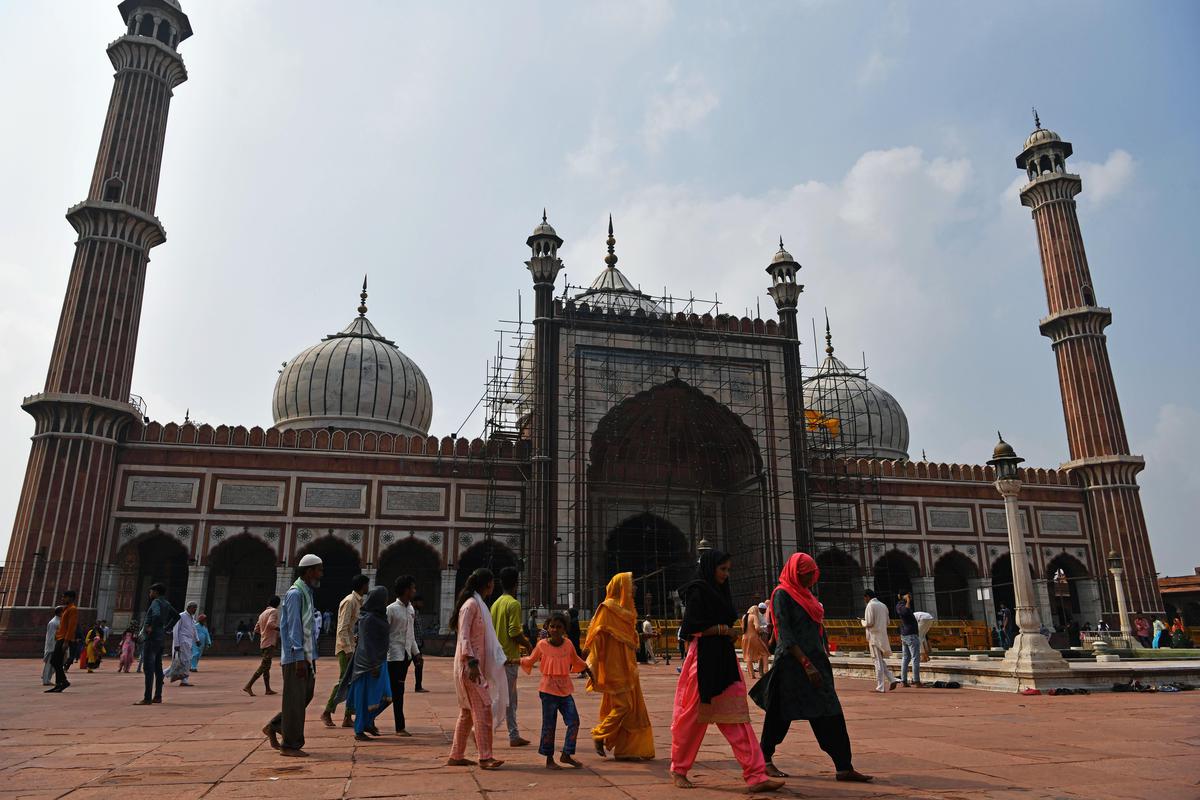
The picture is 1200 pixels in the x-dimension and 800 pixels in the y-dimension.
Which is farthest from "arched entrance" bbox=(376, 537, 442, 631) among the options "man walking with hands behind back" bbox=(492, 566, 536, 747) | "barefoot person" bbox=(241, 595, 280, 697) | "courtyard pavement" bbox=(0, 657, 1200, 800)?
"man walking with hands behind back" bbox=(492, 566, 536, 747)

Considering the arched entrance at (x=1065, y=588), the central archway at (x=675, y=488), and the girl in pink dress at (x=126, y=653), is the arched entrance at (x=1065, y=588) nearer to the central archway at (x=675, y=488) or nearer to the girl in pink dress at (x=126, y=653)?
Answer: the central archway at (x=675, y=488)

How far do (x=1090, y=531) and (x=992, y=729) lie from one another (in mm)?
24144

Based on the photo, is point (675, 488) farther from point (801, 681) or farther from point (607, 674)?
point (801, 681)

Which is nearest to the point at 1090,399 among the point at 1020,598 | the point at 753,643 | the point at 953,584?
the point at 953,584

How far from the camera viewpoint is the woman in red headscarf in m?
4.10

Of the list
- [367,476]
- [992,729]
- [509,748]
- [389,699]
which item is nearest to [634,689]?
[509,748]

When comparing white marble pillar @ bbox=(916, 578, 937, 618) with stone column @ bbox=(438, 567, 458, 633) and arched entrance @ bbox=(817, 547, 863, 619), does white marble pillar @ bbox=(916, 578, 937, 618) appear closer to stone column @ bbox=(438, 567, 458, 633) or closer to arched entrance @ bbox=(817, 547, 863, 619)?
arched entrance @ bbox=(817, 547, 863, 619)

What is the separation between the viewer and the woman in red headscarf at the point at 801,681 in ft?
13.5

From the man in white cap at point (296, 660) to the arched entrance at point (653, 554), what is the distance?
19.1 meters

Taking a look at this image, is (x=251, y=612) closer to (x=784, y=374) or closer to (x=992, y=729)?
(x=784, y=374)

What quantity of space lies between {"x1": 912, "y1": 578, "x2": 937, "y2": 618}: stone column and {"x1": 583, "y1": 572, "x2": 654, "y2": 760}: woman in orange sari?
22.1m

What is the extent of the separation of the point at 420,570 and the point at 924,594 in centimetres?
1490

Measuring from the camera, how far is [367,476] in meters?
21.7

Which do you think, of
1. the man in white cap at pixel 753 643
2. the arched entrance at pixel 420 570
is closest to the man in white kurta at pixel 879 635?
the man in white cap at pixel 753 643
